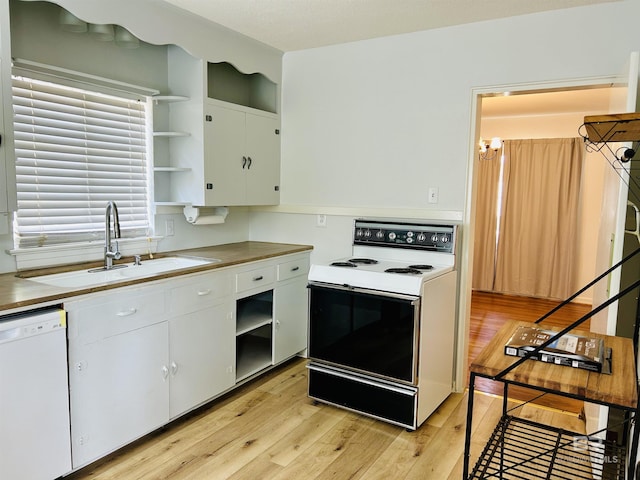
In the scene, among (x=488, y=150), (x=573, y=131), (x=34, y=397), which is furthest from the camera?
(x=488, y=150)

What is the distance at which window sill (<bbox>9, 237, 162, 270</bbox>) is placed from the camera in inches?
92.9

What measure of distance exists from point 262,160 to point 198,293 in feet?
4.19

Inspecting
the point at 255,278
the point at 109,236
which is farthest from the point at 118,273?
the point at 255,278

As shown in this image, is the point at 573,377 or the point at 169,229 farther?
the point at 169,229

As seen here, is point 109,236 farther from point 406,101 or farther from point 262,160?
point 406,101

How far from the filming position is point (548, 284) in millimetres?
5934

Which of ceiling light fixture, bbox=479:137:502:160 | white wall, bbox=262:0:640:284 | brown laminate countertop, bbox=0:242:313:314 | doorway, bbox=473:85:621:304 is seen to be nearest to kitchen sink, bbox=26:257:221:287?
brown laminate countertop, bbox=0:242:313:314

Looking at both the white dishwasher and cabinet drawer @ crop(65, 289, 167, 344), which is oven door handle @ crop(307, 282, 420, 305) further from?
the white dishwasher

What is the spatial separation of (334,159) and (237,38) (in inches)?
41.7

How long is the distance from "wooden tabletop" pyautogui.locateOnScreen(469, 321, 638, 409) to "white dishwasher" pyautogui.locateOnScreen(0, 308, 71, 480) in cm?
161

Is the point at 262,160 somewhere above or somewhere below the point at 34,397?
above

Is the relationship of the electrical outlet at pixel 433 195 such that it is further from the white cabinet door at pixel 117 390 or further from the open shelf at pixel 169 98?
the white cabinet door at pixel 117 390

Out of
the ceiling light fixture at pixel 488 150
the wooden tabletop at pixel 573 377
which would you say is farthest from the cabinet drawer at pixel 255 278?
the ceiling light fixture at pixel 488 150

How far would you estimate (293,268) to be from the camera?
11.3ft
